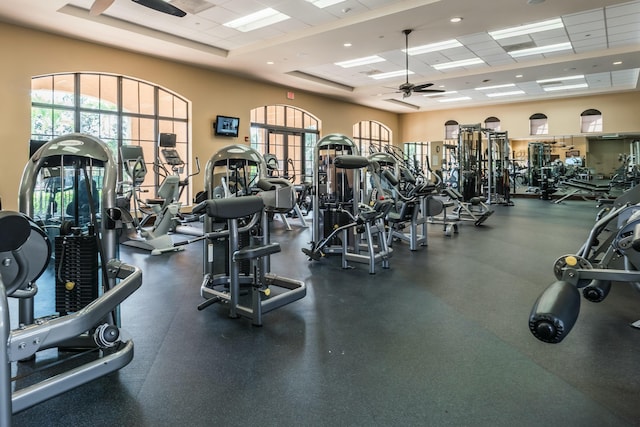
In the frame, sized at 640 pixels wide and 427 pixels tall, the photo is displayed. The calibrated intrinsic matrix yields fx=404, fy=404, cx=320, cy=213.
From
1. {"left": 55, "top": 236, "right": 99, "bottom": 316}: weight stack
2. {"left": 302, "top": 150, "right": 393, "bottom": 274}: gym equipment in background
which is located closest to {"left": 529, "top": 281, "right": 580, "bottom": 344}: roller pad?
{"left": 55, "top": 236, "right": 99, "bottom": 316}: weight stack

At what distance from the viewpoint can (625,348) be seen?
2.46 metres

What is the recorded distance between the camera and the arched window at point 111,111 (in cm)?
742

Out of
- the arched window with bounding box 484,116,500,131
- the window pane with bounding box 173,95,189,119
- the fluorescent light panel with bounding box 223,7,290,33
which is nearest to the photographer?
the fluorescent light panel with bounding box 223,7,290,33

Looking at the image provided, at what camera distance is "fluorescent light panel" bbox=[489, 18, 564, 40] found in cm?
757

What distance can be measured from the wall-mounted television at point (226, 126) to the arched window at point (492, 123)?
10.4 meters

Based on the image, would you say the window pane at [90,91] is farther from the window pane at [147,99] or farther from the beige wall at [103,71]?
the window pane at [147,99]

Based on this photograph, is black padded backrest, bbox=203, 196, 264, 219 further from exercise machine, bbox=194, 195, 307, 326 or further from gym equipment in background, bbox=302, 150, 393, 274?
gym equipment in background, bbox=302, 150, 393, 274

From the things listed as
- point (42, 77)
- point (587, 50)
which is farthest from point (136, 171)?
point (587, 50)

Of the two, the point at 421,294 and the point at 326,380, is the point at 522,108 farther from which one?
the point at 326,380

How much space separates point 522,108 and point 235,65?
448 inches

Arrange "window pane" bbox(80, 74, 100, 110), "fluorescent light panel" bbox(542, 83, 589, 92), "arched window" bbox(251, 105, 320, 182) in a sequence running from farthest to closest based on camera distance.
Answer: "fluorescent light panel" bbox(542, 83, 589, 92)
"arched window" bbox(251, 105, 320, 182)
"window pane" bbox(80, 74, 100, 110)

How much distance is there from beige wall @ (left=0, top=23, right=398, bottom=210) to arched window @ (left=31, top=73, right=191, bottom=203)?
9.2 inches

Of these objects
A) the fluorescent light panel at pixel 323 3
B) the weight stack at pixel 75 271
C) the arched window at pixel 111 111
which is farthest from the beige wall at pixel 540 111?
the weight stack at pixel 75 271

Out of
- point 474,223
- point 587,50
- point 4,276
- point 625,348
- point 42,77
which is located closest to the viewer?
point 4,276
